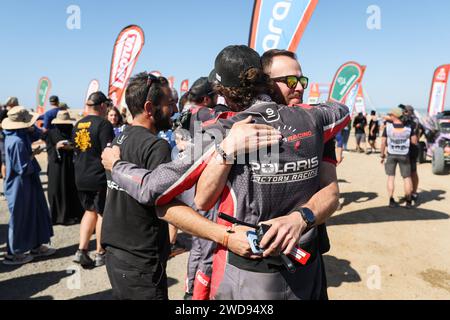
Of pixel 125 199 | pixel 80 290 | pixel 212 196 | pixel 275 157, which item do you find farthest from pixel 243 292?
pixel 80 290

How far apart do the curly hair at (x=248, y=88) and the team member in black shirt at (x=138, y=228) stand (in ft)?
2.62

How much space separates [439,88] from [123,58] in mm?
15367

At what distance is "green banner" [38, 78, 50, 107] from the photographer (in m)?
20.4

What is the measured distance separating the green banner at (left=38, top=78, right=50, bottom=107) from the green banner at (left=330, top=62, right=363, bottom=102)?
1839cm

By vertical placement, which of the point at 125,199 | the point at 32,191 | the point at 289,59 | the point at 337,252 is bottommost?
the point at 337,252

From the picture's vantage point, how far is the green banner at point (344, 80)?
27.8 feet

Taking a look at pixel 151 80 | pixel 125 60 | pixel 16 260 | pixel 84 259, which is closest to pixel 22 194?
pixel 16 260

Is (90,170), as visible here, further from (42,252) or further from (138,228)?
(138,228)

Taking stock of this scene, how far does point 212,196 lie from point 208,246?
5.22ft

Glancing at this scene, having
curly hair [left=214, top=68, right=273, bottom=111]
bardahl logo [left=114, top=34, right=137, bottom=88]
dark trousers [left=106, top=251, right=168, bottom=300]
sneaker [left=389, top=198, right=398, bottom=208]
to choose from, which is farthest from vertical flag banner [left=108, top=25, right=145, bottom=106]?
curly hair [left=214, top=68, right=273, bottom=111]

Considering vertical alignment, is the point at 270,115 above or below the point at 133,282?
above

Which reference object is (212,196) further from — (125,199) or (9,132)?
(9,132)

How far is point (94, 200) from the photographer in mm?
4312
